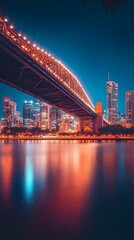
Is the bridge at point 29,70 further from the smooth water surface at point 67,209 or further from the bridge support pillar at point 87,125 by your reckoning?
the bridge support pillar at point 87,125

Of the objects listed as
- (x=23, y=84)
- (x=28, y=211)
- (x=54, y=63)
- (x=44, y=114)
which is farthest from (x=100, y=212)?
(x=44, y=114)

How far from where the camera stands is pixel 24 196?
9797 millimetres

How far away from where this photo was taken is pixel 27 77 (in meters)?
32.7

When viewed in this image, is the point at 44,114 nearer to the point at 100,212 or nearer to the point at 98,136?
the point at 98,136

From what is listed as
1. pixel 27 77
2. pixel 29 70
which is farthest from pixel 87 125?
pixel 29 70

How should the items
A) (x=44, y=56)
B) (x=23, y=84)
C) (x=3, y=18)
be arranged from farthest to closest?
(x=44, y=56)
(x=23, y=84)
(x=3, y=18)

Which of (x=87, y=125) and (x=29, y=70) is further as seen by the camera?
(x=87, y=125)

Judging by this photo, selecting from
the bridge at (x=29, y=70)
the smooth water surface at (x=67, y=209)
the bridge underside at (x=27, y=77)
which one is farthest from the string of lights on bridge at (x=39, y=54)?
the smooth water surface at (x=67, y=209)

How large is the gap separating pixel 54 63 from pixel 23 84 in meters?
14.2

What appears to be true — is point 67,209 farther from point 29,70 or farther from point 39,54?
point 39,54

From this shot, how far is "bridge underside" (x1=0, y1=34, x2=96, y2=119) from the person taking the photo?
24375 millimetres

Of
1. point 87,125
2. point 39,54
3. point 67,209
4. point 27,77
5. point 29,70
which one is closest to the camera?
point 67,209

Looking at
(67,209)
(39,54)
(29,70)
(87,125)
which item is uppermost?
(39,54)

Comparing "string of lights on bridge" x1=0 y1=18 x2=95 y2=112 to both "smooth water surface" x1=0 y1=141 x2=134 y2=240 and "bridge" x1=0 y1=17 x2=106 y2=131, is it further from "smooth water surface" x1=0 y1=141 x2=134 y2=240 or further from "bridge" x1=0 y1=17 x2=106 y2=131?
"smooth water surface" x1=0 y1=141 x2=134 y2=240
